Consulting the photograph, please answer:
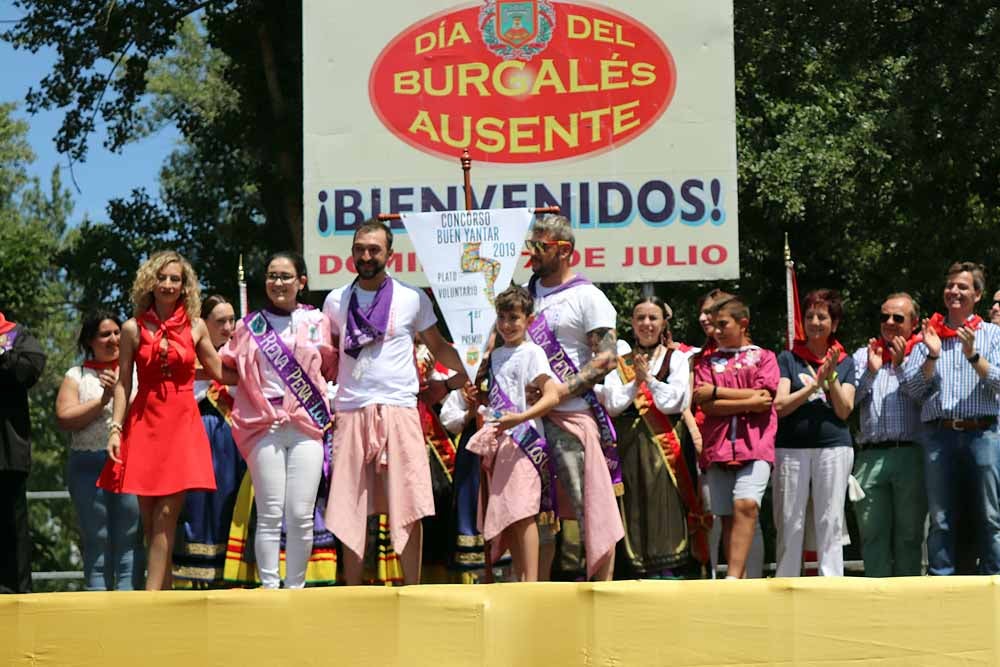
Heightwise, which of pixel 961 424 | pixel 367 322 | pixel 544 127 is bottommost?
pixel 961 424

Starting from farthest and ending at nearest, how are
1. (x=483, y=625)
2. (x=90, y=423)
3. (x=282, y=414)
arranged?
(x=90, y=423)
(x=282, y=414)
(x=483, y=625)

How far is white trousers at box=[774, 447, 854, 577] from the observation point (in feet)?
26.7

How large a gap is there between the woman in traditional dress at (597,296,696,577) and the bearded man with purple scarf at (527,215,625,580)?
2.29 feet

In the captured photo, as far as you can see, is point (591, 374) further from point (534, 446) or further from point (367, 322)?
point (367, 322)

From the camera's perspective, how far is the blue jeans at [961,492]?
7.84 metres

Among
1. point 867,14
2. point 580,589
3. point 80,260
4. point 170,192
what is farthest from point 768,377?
point 170,192

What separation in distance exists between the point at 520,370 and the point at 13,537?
93.5 inches

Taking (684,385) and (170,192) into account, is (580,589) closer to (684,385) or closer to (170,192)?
(684,385)

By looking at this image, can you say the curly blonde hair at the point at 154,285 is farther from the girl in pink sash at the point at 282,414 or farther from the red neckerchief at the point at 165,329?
the girl in pink sash at the point at 282,414

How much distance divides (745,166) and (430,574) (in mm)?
10793

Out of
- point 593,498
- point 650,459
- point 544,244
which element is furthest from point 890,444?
point 544,244

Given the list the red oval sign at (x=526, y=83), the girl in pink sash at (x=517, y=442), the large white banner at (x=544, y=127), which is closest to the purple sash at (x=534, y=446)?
the girl in pink sash at (x=517, y=442)

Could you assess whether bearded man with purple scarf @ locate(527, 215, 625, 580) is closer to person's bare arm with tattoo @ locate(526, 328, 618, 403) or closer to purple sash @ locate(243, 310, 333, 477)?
person's bare arm with tattoo @ locate(526, 328, 618, 403)

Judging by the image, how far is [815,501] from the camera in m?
8.20
